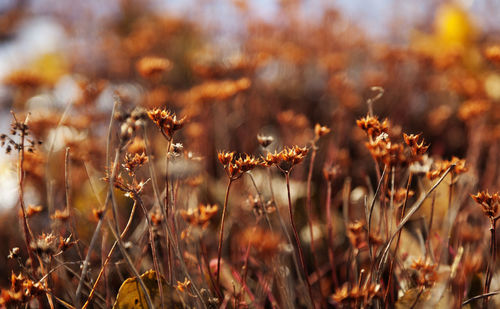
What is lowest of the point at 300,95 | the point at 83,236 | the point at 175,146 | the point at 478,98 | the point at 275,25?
the point at 83,236

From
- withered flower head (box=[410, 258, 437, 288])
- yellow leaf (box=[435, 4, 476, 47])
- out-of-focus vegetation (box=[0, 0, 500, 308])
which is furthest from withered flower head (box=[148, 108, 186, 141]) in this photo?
yellow leaf (box=[435, 4, 476, 47])

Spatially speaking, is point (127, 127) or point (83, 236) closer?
point (127, 127)

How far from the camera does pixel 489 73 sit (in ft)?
6.28

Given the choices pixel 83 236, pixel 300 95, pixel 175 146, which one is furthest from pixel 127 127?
pixel 300 95

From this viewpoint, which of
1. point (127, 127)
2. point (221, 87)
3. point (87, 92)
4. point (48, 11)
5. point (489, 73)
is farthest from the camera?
point (48, 11)

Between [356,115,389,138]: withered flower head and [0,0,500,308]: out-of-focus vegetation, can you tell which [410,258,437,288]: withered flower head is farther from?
[356,115,389,138]: withered flower head

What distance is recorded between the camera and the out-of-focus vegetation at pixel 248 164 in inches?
24.0

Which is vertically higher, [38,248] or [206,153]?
[206,153]

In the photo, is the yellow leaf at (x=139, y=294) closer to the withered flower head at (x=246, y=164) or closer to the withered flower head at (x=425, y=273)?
the withered flower head at (x=246, y=164)

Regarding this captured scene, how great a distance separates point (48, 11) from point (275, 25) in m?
2.09

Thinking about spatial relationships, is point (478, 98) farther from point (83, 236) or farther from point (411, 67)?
point (83, 236)

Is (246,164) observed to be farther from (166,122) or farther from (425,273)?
(425,273)

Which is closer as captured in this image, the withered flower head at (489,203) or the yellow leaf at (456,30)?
the withered flower head at (489,203)

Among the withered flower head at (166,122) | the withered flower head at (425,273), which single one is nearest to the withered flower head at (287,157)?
the withered flower head at (166,122)
